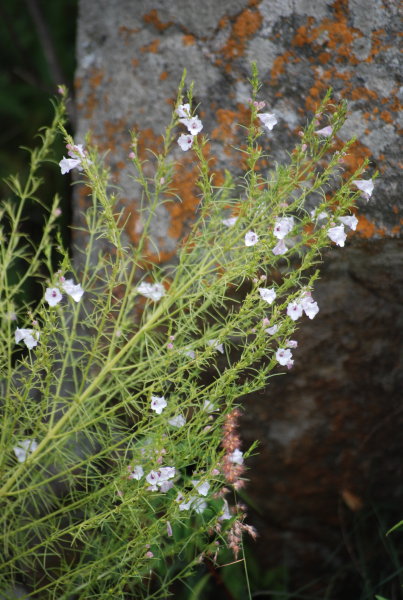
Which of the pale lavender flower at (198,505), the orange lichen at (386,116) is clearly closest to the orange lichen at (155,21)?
the orange lichen at (386,116)

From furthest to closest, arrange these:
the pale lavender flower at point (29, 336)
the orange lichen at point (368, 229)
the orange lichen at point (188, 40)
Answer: the orange lichen at point (188, 40)
the orange lichen at point (368, 229)
the pale lavender flower at point (29, 336)

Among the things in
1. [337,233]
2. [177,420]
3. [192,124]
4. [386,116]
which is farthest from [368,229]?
[177,420]

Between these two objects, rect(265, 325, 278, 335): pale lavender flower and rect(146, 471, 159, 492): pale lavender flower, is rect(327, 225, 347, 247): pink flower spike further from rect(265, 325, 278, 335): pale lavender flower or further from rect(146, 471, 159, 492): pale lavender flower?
rect(146, 471, 159, 492): pale lavender flower

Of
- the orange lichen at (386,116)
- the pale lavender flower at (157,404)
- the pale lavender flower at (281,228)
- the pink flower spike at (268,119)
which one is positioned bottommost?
the pale lavender flower at (157,404)

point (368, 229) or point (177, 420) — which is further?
point (368, 229)

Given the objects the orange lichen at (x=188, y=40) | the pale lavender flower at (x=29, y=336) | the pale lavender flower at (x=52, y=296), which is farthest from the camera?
the orange lichen at (x=188, y=40)

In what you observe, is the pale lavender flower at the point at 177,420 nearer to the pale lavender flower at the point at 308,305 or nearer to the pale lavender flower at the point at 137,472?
the pale lavender flower at the point at 137,472

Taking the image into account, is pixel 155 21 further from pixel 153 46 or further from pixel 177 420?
pixel 177 420

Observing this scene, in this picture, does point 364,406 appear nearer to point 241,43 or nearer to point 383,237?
point 383,237
